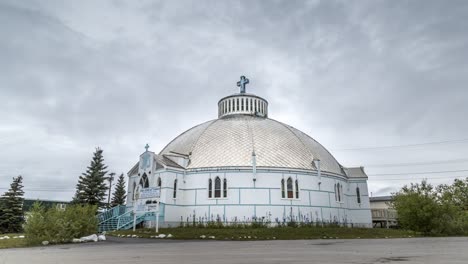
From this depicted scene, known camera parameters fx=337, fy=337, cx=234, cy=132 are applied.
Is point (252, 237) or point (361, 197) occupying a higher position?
point (361, 197)

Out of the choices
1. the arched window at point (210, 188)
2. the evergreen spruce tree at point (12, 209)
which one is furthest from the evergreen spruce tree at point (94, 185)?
the arched window at point (210, 188)

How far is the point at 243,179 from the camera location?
96.3ft

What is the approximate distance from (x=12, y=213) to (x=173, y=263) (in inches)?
1550

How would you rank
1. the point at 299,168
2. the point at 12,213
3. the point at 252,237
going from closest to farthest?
the point at 252,237
the point at 299,168
the point at 12,213

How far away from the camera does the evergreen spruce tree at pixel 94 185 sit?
39875 mm

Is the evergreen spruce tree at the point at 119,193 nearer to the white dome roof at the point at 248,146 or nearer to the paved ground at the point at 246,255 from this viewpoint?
the white dome roof at the point at 248,146

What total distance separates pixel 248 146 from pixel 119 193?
31.0 m

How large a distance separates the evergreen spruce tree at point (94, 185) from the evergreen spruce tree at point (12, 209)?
20.1 feet

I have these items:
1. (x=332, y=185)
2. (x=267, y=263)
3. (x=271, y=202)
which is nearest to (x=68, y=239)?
(x=267, y=263)

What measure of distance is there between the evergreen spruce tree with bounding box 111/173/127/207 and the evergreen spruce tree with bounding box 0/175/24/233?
15.2 meters

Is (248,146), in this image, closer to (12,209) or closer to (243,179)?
(243,179)

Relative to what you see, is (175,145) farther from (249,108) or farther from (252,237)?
(252,237)

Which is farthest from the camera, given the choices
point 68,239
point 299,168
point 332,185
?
point 332,185

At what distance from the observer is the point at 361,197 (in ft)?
120
